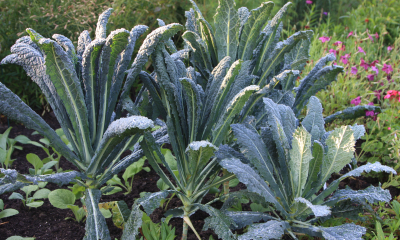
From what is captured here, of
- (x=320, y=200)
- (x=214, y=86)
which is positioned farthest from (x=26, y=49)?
(x=320, y=200)

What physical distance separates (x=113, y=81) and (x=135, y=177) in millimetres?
991

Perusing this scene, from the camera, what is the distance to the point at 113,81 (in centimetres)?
166

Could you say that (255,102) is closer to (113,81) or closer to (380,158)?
(113,81)

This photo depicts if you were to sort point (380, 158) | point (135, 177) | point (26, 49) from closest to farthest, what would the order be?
point (26, 49)
point (135, 177)
point (380, 158)

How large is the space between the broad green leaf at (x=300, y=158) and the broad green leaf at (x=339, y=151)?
153 millimetres

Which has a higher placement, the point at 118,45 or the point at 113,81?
the point at 118,45

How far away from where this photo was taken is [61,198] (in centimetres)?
182

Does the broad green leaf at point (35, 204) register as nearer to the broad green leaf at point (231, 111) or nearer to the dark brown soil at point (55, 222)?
the dark brown soil at point (55, 222)

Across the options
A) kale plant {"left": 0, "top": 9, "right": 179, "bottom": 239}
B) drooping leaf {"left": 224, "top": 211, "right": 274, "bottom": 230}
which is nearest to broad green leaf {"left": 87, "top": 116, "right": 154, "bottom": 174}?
kale plant {"left": 0, "top": 9, "right": 179, "bottom": 239}

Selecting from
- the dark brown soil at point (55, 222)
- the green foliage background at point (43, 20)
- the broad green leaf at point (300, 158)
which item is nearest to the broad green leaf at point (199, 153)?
the broad green leaf at point (300, 158)

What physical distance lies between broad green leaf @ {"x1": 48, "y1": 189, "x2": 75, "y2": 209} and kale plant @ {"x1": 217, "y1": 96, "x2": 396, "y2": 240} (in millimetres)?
921

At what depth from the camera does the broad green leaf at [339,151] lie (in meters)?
1.48

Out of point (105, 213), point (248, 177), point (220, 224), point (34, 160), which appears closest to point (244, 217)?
point (220, 224)

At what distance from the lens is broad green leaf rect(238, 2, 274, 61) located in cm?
173
